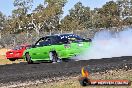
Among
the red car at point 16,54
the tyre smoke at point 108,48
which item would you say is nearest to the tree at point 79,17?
the red car at point 16,54

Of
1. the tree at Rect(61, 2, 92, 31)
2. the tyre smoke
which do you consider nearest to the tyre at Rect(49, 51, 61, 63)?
the tyre smoke

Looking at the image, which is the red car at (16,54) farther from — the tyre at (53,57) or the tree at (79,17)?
the tree at (79,17)

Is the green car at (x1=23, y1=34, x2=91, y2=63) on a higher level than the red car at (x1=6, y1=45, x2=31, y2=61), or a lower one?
higher

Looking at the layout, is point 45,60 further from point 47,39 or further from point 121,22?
point 121,22

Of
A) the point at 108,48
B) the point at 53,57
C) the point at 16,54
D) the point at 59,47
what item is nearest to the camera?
the point at 59,47

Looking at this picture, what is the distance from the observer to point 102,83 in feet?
28.0

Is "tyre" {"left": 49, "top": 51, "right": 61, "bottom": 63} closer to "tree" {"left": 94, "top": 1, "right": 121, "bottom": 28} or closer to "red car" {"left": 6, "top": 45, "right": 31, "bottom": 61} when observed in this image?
"red car" {"left": 6, "top": 45, "right": 31, "bottom": 61}

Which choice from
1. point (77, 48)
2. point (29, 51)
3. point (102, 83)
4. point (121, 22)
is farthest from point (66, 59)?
point (121, 22)

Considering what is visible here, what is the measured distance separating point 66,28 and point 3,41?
122 ft

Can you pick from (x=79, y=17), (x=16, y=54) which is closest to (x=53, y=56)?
(x=16, y=54)

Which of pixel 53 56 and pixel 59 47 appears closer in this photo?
pixel 59 47

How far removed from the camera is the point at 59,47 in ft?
62.6

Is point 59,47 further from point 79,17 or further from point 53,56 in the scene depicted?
point 79,17

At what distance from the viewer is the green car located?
18.9 meters
